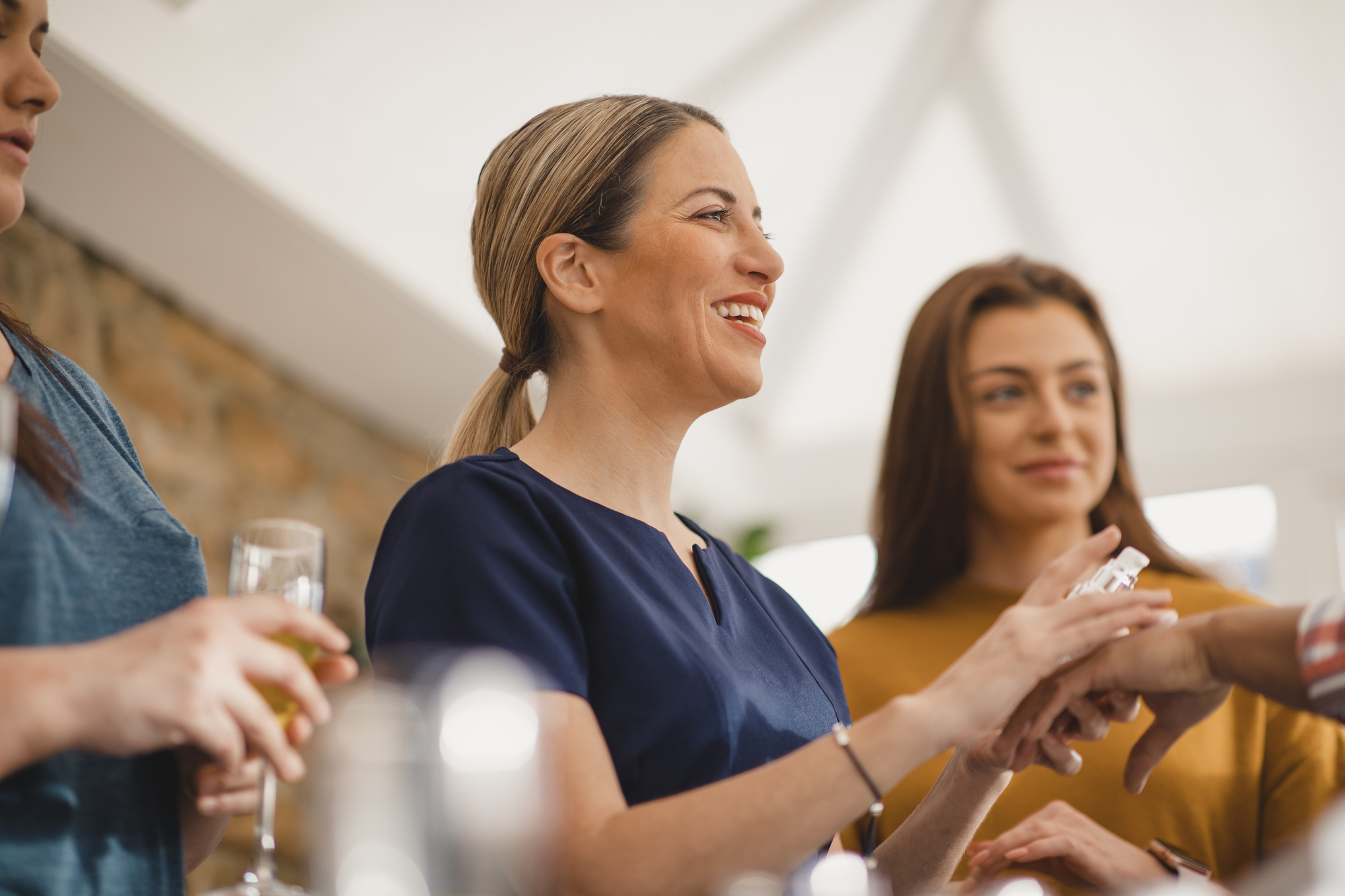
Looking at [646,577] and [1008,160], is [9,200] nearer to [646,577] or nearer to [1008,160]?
[646,577]

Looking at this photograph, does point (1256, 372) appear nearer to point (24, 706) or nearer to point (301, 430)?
point (301, 430)

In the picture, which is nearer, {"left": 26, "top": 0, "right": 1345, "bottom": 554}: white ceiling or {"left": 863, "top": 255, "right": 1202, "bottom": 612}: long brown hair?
{"left": 863, "top": 255, "right": 1202, "bottom": 612}: long brown hair

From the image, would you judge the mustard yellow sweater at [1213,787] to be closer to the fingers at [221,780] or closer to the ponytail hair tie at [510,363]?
the ponytail hair tie at [510,363]

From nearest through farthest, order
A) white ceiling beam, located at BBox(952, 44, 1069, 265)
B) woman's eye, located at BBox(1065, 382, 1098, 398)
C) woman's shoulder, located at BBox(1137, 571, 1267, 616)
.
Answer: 1. woman's shoulder, located at BBox(1137, 571, 1267, 616)
2. woman's eye, located at BBox(1065, 382, 1098, 398)
3. white ceiling beam, located at BBox(952, 44, 1069, 265)

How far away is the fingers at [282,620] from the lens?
0.82 meters

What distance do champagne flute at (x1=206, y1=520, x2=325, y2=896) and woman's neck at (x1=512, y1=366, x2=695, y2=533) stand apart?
1.92 ft

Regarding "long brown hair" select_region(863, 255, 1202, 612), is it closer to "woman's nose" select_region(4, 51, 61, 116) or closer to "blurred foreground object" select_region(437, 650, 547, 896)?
"blurred foreground object" select_region(437, 650, 547, 896)

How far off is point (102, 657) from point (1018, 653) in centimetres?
74

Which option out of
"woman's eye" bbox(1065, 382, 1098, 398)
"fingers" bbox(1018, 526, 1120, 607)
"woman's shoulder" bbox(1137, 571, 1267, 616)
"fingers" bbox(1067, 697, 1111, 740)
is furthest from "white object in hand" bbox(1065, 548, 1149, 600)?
"woman's eye" bbox(1065, 382, 1098, 398)

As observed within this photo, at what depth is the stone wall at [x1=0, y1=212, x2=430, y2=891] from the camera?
3.43 metres

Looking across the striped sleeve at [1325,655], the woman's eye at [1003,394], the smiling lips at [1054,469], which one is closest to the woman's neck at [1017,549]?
the smiling lips at [1054,469]

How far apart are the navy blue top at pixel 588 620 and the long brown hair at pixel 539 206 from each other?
0.35 m

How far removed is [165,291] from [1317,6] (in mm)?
3728

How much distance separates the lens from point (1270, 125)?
13.9ft
